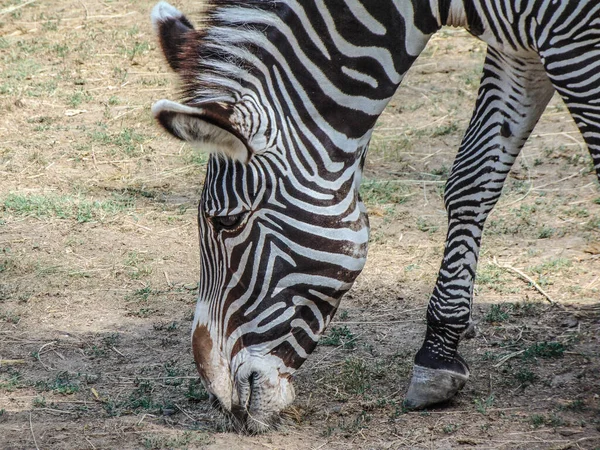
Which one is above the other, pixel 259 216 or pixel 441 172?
pixel 259 216

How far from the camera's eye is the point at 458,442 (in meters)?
3.93

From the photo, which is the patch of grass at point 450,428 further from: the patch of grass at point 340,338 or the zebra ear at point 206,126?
the zebra ear at point 206,126

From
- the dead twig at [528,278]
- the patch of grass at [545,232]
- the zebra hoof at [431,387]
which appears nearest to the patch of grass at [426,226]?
the dead twig at [528,278]

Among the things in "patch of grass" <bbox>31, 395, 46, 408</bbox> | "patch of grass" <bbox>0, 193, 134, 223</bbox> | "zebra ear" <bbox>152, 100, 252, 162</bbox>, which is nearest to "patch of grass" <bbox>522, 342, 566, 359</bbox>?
"zebra ear" <bbox>152, 100, 252, 162</bbox>

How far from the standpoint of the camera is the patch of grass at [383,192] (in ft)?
23.7

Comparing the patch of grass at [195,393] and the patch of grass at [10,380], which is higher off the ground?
the patch of grass at [195,393]

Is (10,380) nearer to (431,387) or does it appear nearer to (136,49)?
(431,387)

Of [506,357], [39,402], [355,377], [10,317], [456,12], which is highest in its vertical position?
[456,12]

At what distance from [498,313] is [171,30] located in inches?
114

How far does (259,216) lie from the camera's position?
11.9ft

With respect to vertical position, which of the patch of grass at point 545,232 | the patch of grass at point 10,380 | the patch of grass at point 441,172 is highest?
the patch of grass at point 545,232

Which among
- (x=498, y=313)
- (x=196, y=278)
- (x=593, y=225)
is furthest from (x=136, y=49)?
(x=498, y=313)

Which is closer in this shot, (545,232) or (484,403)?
(484,403)

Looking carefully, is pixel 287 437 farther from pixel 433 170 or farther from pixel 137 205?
pixel 433 170
